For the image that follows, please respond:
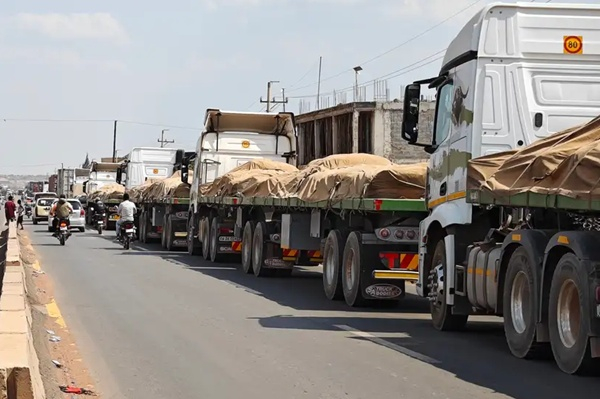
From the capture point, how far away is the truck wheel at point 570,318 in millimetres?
9628

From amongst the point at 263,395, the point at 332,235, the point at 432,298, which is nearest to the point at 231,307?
the point at 332,235

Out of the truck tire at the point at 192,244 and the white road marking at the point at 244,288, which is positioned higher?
the truck tire at the point at 192,244

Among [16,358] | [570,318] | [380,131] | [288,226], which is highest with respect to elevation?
[380,131]

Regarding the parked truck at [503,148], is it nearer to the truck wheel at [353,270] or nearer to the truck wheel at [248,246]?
the truck wheel at [353,270]

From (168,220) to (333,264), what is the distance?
1780 cm

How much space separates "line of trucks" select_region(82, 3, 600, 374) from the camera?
33.1ft

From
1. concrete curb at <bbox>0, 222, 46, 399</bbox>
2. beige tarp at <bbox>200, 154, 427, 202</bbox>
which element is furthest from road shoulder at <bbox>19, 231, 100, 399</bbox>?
beige tarp at <bbox>200, 154, 427, 202</bbox>

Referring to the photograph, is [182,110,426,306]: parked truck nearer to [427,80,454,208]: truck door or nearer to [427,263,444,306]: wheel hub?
[427,80,454,208]: truck door

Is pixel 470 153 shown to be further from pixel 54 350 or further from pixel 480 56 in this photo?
pixel 54 350

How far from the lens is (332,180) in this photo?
59.3ft

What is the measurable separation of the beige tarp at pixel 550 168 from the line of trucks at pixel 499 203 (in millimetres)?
19

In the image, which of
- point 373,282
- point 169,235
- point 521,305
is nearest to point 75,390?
point 521,305

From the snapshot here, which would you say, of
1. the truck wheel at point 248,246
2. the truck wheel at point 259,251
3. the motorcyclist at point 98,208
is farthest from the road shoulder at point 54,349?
the motorcyclist at point 98,208

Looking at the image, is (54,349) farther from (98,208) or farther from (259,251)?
(98,208)
